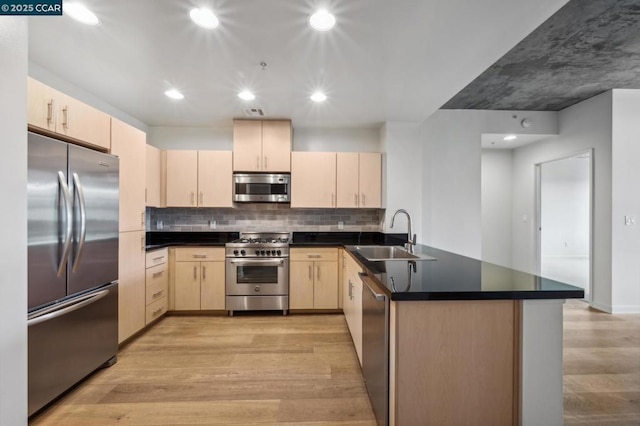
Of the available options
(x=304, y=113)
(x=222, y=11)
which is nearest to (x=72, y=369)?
A: (x=222, y=11)

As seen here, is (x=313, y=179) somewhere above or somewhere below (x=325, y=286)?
above

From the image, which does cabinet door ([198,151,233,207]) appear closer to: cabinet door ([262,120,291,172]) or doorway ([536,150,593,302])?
cabinet door ([262,120,291,172])

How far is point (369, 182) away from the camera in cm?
381

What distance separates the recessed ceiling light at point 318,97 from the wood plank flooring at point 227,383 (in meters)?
2.53

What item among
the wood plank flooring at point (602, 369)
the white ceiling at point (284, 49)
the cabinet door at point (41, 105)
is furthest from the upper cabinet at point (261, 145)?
the wood plank flooring at point (602, 369)

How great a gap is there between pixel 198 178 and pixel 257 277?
5.08ft

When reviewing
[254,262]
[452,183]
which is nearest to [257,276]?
[254,262]

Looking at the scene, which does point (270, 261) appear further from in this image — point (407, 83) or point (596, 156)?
point (596, 156)

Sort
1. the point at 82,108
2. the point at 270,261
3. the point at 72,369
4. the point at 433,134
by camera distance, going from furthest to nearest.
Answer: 1. the point at 433,134
2. the point at 270,261
3. the point at 82,108
4. the point at 72,369

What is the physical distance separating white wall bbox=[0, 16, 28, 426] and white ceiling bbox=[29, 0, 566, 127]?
562mm

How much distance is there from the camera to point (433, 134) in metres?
4.03

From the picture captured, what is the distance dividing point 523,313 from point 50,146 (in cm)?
281

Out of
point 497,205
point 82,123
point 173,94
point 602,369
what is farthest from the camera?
point 497,205

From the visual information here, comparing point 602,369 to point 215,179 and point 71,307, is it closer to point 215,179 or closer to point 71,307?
point 71,307
